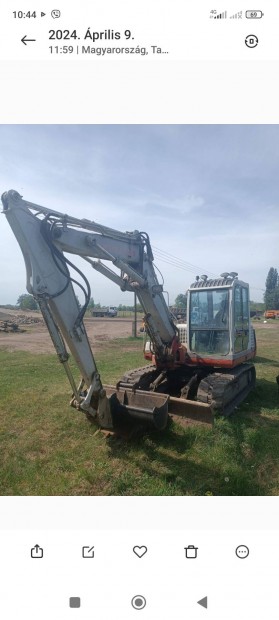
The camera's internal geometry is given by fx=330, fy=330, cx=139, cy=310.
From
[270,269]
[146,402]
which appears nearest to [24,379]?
[146,402]

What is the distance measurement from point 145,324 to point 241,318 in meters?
2.71

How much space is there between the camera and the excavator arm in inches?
174

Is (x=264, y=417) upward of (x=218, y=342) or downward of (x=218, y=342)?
downward

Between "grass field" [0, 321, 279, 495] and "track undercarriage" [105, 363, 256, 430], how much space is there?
28 centimetres

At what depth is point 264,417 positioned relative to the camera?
23.2 feet

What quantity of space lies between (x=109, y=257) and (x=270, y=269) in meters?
98.7

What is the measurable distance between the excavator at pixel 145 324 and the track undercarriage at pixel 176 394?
0.02 metres

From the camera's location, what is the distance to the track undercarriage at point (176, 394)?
5309 millimetres

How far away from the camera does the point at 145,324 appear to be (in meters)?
6.84
